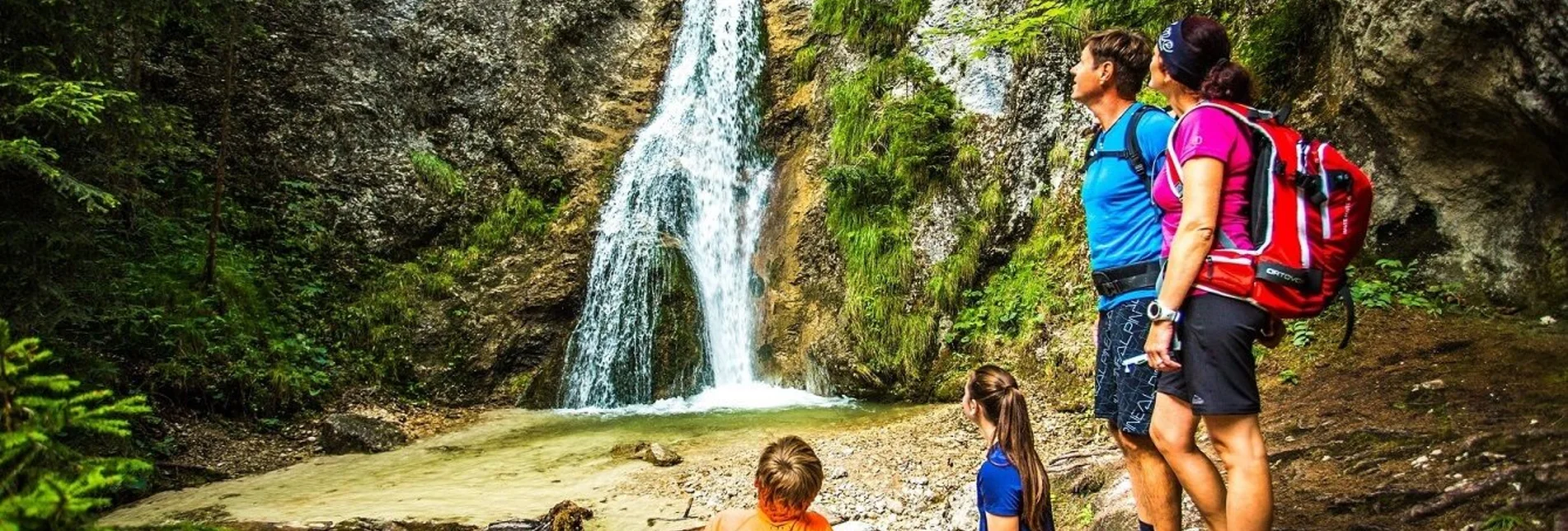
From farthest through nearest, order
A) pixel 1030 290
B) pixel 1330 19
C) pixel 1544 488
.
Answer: pixel 1030 290, pixel 1330 19, pixel 1544 488

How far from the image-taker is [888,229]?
10.5 meters

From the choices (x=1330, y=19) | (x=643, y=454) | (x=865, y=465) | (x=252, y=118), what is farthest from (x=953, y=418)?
(x=252, y=118)

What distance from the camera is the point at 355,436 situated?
27.5 feet

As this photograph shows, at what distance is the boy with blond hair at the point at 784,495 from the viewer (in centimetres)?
273

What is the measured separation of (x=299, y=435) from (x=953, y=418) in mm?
7017

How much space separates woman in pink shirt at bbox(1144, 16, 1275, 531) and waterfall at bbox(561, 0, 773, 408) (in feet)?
31.6

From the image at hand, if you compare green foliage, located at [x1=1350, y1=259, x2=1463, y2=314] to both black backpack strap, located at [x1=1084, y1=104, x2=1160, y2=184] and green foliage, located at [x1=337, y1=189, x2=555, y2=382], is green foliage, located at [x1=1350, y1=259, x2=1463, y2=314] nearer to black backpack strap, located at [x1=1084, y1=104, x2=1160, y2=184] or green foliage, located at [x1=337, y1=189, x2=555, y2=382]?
black backpack strap, located at [x1=1084, y1=104, x2=1160, y2=184]

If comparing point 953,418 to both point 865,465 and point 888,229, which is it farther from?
point 888,229

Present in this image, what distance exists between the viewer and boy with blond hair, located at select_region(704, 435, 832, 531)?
8.96 feet

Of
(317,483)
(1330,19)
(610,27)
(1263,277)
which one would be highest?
(610,27)

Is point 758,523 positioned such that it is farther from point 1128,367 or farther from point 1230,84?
point 1230,84

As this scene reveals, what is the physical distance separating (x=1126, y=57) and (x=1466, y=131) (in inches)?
134

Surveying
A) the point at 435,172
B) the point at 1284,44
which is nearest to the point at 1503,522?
the point at 1284,44

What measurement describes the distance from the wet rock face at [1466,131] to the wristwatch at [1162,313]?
306 centimetres
